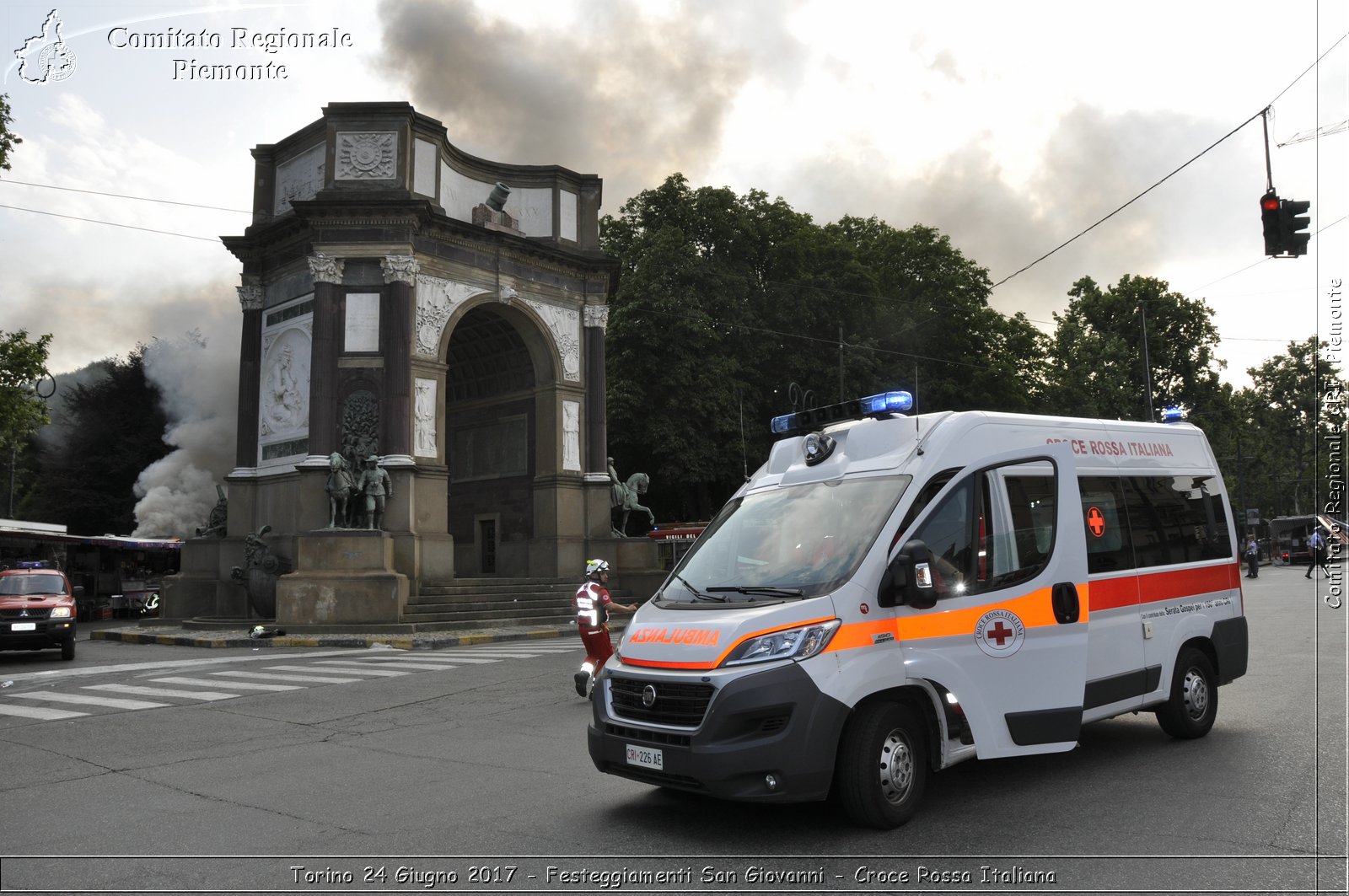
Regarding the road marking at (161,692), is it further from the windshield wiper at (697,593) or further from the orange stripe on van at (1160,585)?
the orange stripe on van at (1160,585)

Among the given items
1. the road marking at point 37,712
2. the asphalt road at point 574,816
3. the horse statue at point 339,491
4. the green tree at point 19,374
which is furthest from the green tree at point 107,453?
the asphalt road at point 574,816

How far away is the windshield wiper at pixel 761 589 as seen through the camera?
19.2 ft

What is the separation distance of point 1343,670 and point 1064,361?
1705 inches

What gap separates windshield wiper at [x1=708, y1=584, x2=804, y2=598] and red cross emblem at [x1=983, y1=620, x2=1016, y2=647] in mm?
1290

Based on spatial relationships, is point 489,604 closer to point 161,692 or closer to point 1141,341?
point 161,692

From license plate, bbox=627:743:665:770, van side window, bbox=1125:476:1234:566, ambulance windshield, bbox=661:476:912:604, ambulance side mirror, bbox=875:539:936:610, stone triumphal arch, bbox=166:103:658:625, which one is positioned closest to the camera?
license plate, bbox=627:743:665:770

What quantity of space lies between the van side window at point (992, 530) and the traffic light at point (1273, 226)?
7.04 m

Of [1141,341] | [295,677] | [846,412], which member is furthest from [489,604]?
[1141,341]

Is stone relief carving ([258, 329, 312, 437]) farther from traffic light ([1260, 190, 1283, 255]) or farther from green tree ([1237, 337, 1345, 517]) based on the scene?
green tree ([1237, 337, 1345, 517])

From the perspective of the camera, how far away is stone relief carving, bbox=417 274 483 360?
26359 mm

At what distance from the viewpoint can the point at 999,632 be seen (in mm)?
6281

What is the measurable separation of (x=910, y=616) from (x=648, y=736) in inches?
64.4

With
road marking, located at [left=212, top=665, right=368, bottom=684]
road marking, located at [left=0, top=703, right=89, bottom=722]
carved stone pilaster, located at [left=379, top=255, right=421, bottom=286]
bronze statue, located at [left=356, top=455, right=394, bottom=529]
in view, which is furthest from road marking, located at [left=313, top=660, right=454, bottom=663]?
carved stone pilaster, located at [left=379, top=255, right=421, bottom=286]

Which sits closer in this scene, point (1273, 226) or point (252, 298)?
point (1273, 226)
